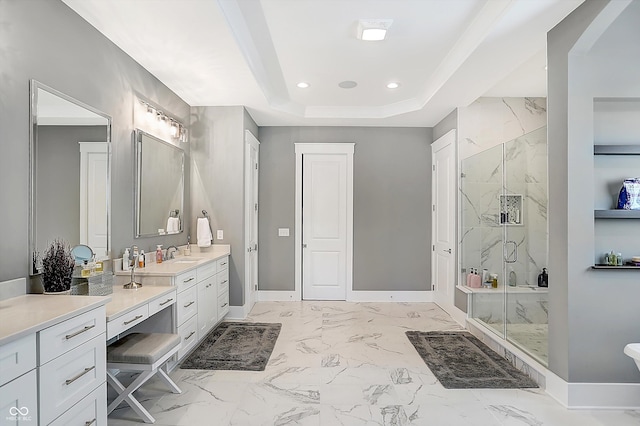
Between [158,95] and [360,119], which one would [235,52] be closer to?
[158,95]

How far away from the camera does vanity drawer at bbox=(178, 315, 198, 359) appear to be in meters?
3.12

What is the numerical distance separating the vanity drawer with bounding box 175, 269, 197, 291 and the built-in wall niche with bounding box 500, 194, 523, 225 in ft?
10.1

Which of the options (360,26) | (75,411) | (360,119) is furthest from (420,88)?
(75,411)

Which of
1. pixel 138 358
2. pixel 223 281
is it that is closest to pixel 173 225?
pixel 223 281

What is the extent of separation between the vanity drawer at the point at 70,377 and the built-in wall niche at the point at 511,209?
3.50 metres

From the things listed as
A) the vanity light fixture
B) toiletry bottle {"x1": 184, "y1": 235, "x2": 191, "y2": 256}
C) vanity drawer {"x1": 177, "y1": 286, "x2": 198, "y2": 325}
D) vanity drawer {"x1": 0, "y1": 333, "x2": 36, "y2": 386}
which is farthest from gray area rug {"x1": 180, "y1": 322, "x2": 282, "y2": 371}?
the vanity light fixture

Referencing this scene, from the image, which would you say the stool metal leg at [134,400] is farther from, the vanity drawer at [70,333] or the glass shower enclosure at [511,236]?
the glass shower enclosure at [511,236]

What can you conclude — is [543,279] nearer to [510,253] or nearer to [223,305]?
[510,253]

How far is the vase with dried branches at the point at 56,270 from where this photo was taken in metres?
2.15

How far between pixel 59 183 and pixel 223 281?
2248 millimetres

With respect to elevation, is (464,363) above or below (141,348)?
below

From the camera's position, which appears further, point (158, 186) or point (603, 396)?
point (158, 186)

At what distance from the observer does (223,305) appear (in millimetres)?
4270

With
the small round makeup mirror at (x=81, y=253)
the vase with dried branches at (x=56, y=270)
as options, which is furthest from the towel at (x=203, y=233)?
the vase with dried branches at (x=56, y=270)
